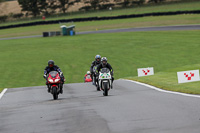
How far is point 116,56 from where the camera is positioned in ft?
124

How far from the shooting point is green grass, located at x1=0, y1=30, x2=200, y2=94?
29.1 m

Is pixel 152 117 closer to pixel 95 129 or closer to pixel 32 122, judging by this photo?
pixel 95 129

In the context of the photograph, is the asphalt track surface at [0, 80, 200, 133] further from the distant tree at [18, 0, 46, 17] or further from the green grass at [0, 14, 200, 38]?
the distant tree at [18, 0, 46, 17]

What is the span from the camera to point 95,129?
7.71 metres

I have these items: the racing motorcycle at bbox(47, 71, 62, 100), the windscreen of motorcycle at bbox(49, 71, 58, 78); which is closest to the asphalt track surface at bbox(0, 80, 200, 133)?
the racing motorcycle at bbox(47, 71, 62, 100)

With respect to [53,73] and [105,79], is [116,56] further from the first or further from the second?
[53,73]

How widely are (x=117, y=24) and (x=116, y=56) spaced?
115 feet

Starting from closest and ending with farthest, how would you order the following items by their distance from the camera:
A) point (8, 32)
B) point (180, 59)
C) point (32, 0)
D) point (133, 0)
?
point (180, 59)
point (8, 32)
point (133, 0)
point (32, 0)

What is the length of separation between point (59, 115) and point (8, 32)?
7384 centimetres

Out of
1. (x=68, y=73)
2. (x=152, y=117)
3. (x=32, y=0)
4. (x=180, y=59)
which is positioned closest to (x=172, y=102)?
(x=152, y=117)

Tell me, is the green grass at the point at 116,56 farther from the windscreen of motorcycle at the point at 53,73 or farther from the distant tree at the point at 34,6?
the distant tree at the point at 34,6

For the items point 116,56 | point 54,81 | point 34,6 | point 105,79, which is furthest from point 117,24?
point 54,81

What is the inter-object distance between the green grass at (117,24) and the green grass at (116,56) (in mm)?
11597

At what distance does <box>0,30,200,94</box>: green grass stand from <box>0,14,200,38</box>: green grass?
1160 centimetres
